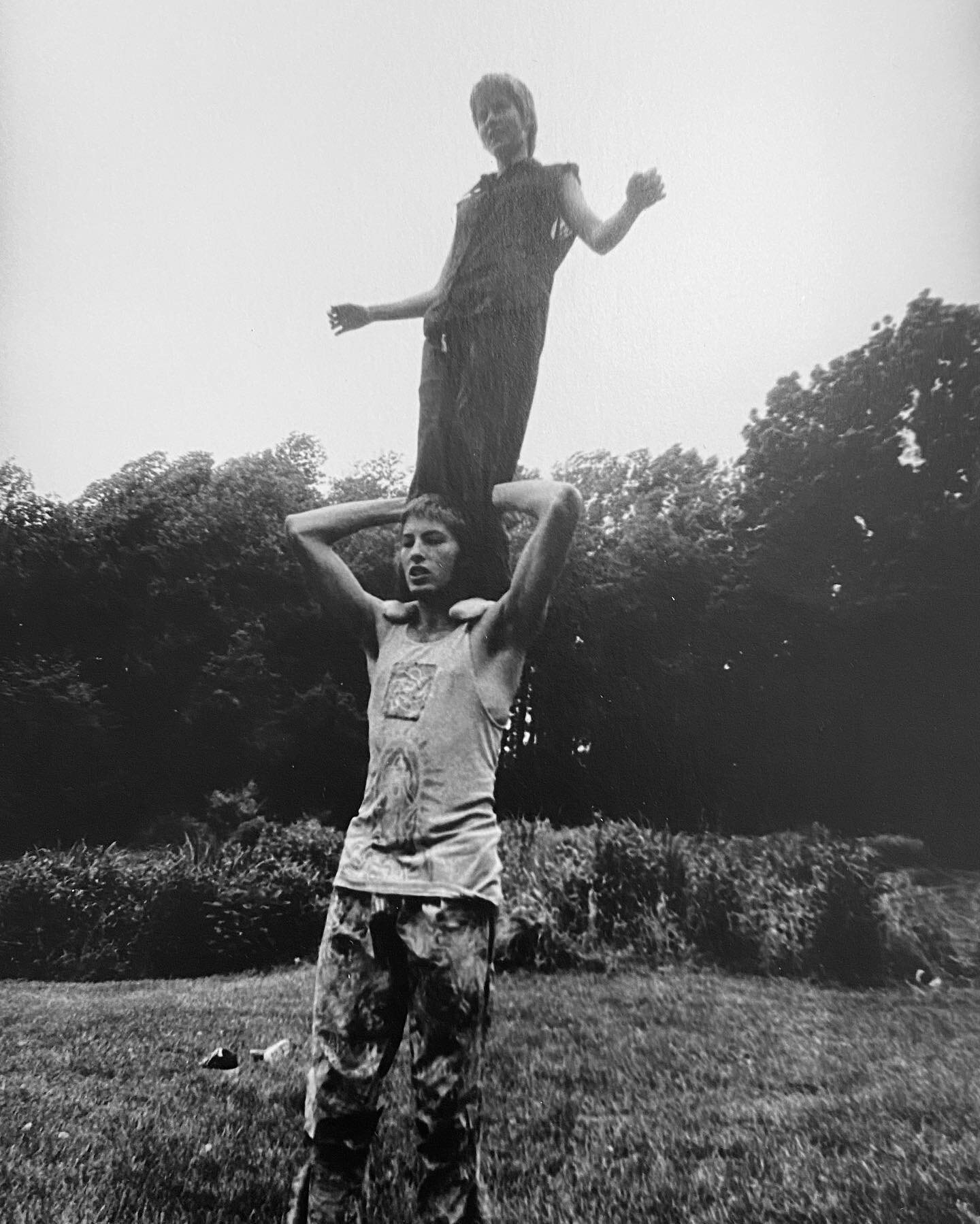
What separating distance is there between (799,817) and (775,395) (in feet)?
4.93

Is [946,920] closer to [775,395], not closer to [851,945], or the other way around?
[851,945]

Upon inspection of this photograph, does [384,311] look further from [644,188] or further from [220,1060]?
[220,1060]

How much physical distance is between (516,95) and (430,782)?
2297 millimetres

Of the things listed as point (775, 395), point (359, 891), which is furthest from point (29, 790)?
point (775, 395)

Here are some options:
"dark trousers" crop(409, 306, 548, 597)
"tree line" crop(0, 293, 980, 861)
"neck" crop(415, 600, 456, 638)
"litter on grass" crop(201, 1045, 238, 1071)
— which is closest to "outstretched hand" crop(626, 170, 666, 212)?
"dark trousers" crop(409, 306, 548, 597)

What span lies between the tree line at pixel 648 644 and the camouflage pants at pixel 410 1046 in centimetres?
92

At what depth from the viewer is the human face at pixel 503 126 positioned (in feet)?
9.34

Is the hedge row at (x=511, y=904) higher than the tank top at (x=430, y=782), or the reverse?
the tank top at (x=430, y=782)

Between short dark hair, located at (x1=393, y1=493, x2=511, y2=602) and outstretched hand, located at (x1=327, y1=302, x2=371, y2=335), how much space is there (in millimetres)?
999

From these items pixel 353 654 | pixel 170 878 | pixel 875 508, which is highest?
pixel 875 508

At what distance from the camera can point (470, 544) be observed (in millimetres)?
2457

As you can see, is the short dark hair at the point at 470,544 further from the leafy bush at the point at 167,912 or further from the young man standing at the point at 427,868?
the leafy bush at the point at 167,912

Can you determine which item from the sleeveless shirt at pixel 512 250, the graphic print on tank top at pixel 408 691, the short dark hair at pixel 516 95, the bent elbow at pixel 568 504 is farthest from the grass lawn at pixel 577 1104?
the short dark hair at pixel 516 95

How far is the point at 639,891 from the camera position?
3145 mm
